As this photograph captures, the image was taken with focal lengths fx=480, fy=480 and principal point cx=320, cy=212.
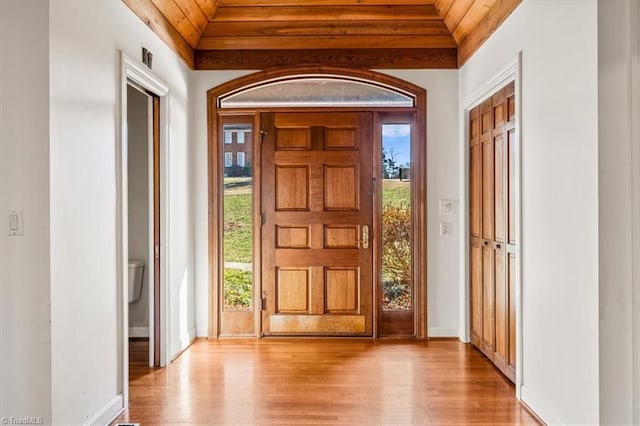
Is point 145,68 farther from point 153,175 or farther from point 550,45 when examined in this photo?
point 550,45

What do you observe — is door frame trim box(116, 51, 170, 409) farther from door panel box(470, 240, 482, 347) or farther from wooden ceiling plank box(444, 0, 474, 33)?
door panel box(470, 240, 482, 347)

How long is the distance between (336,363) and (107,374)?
171 cm

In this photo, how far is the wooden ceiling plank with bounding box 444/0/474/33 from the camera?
3805 millimetres

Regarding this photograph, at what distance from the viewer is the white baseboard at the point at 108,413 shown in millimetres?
2619

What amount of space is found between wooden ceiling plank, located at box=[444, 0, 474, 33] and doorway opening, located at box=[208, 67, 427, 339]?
2.06 ft

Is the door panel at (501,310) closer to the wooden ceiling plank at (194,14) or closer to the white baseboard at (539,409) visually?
the white baseboard at (539,409)

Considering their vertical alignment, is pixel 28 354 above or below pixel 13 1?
below

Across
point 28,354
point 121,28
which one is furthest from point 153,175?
point 28,354

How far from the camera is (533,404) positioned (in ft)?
9.48

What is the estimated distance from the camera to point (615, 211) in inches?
62.5

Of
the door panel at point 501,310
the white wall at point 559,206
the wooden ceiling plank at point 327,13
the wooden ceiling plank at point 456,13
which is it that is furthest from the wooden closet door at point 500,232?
the wooden ceiling plank at point 327,13

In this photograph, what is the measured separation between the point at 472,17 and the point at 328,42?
51.1 inches

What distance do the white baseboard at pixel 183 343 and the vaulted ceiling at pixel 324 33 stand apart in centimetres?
246

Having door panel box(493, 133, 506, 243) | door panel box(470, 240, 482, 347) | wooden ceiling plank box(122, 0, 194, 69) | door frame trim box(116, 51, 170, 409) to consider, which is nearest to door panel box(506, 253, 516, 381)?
door panel box(493, 133, 506, 243)
